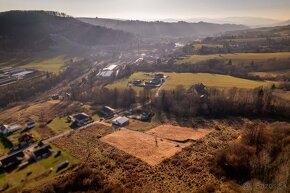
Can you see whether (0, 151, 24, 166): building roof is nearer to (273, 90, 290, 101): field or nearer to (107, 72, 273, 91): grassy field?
(107, 72, 273, 91): grassy field

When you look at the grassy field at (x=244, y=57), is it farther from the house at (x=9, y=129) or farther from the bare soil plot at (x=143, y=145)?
the house at (x=9, y=129)

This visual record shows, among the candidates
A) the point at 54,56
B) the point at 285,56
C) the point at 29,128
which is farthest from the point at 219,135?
the point at 54,56

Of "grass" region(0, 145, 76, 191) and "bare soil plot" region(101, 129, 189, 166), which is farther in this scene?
"bare soil plot" region(101, 129, 189, 166)

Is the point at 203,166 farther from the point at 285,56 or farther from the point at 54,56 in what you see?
the point at 54,56

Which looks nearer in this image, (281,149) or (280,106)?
(281,149)

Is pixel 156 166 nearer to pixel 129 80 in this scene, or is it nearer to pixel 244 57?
pixel 129 80

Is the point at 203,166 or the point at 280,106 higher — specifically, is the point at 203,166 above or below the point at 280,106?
below

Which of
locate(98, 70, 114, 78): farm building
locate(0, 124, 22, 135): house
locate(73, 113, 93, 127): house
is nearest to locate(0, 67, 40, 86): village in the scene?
locate(98, 70, 114, 78): farm building

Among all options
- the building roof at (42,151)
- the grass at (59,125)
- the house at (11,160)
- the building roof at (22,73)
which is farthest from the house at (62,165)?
the building roof at (22,73)
